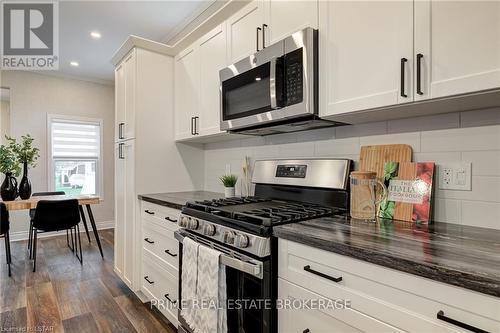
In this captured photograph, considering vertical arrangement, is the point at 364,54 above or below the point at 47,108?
below

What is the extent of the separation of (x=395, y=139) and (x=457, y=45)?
0.53 meters

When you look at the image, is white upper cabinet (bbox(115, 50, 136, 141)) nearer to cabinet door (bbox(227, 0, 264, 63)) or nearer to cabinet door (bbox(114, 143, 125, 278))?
cabinet door (bbox(114, 143, 125, 278))

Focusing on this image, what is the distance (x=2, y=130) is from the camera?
4.66m

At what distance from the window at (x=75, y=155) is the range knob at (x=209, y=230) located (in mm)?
4196

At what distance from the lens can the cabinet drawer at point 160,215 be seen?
6.27ft

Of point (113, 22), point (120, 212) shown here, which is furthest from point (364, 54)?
point (113, 22)

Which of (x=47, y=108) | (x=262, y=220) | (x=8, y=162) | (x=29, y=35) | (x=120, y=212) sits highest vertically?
(x=29, y=35)

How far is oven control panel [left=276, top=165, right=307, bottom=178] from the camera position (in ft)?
5.73

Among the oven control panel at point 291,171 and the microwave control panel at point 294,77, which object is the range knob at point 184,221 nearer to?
the oven control panel at point 291,171

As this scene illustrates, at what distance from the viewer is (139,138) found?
237 centimetres

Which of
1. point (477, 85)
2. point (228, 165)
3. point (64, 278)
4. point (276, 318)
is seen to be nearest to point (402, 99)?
point (477, 85)

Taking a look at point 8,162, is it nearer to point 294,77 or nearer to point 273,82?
point 273,82

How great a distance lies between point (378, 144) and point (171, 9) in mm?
2330

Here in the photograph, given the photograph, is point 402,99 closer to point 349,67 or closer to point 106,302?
point 349,67
